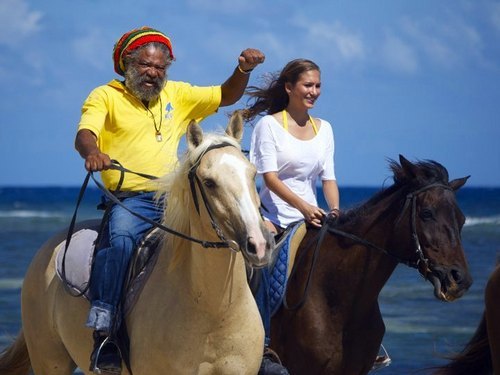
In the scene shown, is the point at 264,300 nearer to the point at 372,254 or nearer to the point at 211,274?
the point at 372,254

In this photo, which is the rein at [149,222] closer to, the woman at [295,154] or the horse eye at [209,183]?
the horse eye at [209,183]

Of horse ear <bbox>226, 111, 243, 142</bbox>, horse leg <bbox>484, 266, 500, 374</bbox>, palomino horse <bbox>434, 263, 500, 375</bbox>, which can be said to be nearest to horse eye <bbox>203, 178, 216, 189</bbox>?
horse ear <bbox>226, 111, 243, 142</bbox>

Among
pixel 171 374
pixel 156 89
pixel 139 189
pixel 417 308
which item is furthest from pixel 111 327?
pixel 417 308

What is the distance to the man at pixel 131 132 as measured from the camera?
579 cm

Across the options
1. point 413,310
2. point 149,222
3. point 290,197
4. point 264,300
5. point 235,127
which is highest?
point 235,127

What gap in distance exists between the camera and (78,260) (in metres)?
6.17

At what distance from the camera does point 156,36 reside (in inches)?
246

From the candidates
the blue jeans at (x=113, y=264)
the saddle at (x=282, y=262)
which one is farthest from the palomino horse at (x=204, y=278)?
the saddle at (x=282, y=262)

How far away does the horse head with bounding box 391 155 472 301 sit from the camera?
6340 mm

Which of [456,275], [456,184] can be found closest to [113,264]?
[456,275]

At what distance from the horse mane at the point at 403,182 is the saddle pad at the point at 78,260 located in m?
1.60

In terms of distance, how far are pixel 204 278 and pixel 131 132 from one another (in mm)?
1170

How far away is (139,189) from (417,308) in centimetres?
1136

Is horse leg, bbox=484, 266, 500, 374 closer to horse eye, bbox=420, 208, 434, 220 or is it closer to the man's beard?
horse eye, bbox=420, 208, 434, 220
